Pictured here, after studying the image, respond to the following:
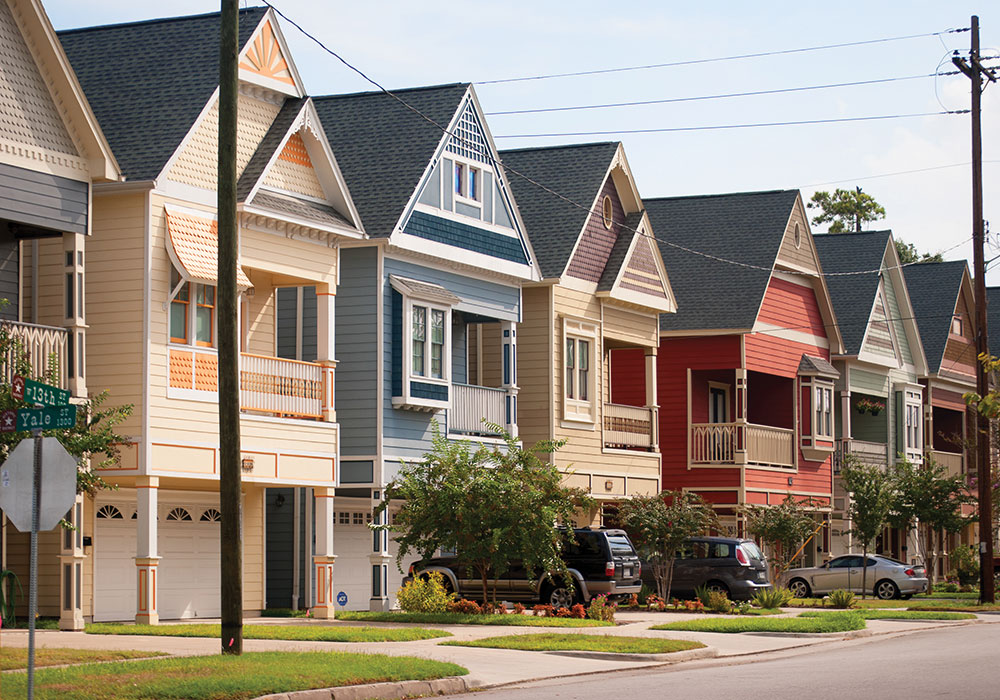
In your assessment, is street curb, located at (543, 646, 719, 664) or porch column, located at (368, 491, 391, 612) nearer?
street curb, located at (543, 646, 719, 664)

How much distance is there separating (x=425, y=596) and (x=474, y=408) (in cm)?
699

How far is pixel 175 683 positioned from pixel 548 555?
44.1ft

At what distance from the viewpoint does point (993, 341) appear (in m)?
70.6

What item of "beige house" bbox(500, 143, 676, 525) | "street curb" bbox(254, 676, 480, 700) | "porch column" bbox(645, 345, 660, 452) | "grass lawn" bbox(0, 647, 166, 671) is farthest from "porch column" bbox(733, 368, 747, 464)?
"grass lawn" bbox(0, 647, 166, 671)

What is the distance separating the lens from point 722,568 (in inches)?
1405

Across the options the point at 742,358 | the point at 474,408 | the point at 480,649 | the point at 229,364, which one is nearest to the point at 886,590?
the point at 742,358

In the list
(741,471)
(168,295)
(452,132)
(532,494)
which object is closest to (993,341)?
(741,471)

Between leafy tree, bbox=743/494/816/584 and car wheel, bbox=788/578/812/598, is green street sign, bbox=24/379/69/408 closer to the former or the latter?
leafy tree, bbox=743/494/816/584

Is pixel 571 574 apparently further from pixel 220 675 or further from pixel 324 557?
pixel 220 675


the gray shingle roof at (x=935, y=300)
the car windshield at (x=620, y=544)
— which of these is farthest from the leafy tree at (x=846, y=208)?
the car windshield at (x=620, y=544)

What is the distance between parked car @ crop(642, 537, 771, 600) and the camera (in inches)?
1398

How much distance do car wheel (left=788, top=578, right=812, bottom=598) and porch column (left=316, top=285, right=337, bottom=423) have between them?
19124 millimetres

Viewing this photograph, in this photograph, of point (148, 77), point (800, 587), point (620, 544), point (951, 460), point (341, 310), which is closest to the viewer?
point (148, 77)

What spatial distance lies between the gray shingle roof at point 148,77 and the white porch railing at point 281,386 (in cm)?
427
